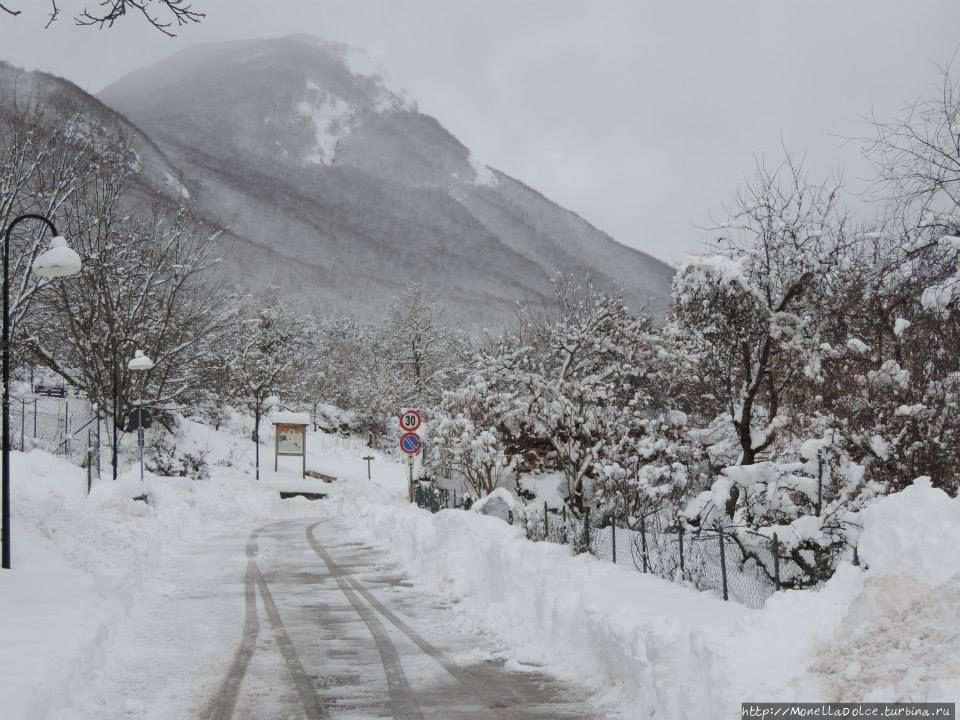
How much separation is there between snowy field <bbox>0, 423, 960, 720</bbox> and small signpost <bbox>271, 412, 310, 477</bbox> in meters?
31.6

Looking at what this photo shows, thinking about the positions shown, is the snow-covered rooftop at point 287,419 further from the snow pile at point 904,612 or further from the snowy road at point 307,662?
the snow pile at point 904,612

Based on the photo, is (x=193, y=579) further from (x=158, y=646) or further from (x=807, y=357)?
(x=807, y=357)

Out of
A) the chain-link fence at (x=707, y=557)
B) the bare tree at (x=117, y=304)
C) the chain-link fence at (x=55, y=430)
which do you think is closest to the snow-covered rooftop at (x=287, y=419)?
the bare tree at (x=117, y=304)

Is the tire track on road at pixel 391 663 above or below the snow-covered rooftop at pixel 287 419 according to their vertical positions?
below

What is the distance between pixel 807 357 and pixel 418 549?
28.5 ft

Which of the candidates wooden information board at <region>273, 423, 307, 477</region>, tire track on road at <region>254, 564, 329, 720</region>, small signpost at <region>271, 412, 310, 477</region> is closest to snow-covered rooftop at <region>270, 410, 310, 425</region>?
small signpost at <region>271, 412, 310, 477</region>

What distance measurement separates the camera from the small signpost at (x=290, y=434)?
53.0 m

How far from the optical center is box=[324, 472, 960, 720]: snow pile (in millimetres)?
5832

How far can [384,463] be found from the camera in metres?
66.8

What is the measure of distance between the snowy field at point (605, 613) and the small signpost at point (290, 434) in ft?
104

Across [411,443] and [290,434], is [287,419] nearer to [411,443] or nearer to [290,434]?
[290,434]

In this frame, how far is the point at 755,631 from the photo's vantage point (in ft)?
22.8

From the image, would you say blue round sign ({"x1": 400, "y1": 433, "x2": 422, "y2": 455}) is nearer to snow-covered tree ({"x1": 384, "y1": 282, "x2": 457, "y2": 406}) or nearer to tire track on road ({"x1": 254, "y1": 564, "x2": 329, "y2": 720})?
tire track on road ({"x1": 254, "y1": 564, "x2": 329, "y2": 720})

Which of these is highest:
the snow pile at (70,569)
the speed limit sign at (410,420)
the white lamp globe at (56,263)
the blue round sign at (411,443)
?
the white lamp globe at (56,263)
